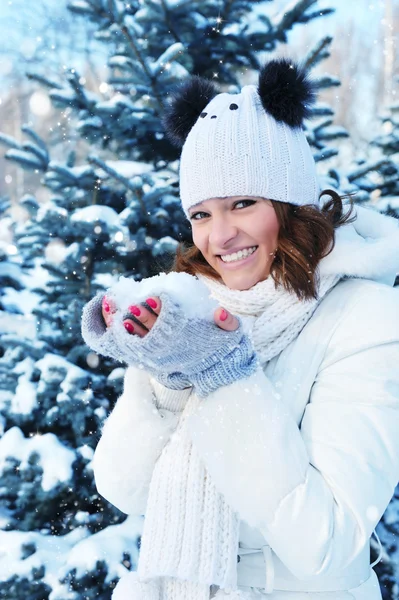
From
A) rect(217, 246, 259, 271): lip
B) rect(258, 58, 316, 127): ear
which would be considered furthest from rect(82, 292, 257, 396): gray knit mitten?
rect(258, 58, 316, 127): ear

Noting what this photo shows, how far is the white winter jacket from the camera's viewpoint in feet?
3.80

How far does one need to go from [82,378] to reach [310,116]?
1664 mm

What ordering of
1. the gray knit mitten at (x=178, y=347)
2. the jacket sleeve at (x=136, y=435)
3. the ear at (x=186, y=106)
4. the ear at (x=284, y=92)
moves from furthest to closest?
the ear at (x=186, y=106) → the ear at (x=284, y=92) → the jacket sleeve at (x=136, y=435) → the gray knit mitten at (x=178, y=347)

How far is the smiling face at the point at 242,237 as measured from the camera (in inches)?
62.0

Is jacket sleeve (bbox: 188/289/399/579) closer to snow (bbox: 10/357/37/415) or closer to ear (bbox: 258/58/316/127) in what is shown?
ear (bbox: 258/58/316/127)

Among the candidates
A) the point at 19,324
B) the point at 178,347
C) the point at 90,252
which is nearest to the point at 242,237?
the point at 178,347

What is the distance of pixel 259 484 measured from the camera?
118 cm

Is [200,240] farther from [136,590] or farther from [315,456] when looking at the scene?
[136,590]

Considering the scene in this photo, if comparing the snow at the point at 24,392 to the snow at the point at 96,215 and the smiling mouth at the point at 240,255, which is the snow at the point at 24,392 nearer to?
the snow at the point at 96,215

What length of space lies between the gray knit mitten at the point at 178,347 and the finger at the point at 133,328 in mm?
11

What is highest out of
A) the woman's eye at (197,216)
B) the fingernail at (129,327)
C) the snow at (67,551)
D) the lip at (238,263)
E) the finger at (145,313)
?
the finger at (145,313)

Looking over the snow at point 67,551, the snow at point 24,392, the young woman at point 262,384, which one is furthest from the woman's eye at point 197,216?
→ the snow at point 67,551

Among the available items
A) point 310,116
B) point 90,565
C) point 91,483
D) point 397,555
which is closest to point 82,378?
point 91,483

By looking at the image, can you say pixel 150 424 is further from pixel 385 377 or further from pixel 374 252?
pixel 374 252
